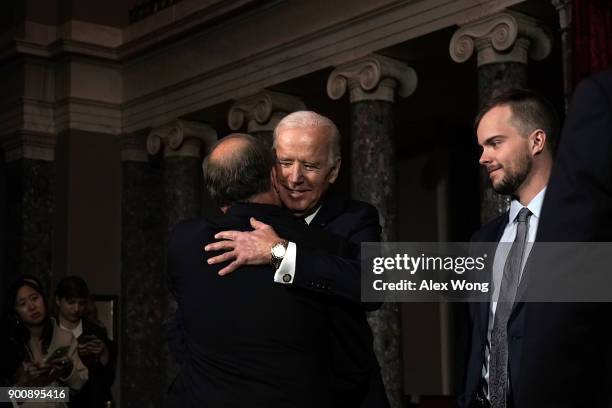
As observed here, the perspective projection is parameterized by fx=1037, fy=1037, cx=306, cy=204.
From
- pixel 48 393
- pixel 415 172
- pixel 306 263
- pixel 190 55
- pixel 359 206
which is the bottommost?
pixel 48 393

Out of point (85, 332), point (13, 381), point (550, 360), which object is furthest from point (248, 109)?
point (550, 360)

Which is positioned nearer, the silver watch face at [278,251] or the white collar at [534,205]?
the silver watch face at [278,251]

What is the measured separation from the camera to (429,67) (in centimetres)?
1125

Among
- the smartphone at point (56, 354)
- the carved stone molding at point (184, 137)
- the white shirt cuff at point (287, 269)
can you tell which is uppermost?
the carved stone molding at point (184, 137)

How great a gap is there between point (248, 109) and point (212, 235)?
833 centimetres

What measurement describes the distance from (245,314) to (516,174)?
107cm

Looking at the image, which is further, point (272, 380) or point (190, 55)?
point (190, 55)

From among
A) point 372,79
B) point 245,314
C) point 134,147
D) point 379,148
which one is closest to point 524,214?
point 245,314

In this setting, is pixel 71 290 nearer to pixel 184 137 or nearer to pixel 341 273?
pixel 341 273

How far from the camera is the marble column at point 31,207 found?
13.0 metres

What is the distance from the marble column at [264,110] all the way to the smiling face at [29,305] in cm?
461

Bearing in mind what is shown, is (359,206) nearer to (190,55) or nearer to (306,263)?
(306,263)

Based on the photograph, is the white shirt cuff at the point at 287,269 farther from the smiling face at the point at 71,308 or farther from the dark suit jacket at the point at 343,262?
the smiling face at the point at 71,308

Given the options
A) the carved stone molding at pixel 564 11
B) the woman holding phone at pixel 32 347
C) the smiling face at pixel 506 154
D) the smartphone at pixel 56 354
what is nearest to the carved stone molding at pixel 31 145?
the woman holding phone at pixel 32 347
